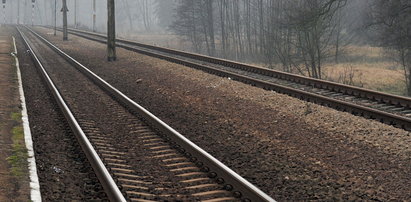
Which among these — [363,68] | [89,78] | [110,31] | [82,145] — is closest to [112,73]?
[89,78]

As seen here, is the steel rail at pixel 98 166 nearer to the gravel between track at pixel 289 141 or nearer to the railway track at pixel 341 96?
the gravel between track at pixel 289 141

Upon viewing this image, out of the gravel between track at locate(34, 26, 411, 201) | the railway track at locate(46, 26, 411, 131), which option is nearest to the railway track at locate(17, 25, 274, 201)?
the gravel between track at locate(34, 26, 411, 201)

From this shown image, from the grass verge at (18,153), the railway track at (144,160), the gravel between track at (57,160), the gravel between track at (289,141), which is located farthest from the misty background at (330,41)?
the grass verge at (18,153)

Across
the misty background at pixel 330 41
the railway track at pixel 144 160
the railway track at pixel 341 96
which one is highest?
the misty background at pixel 330 41

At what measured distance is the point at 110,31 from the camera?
2644 centimetres

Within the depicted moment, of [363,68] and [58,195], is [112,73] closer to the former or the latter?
[58,195]

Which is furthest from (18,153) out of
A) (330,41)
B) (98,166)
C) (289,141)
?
(330,41)

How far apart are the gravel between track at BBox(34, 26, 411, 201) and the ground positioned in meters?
3.31

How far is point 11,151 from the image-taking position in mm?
8625

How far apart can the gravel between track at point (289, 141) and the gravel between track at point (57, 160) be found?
2363mm

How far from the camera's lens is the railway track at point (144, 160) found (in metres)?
6.59

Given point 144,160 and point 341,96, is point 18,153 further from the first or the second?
point 341,96

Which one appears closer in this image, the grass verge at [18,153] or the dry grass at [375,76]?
the grass verge at [18,153]

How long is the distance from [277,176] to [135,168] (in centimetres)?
239
